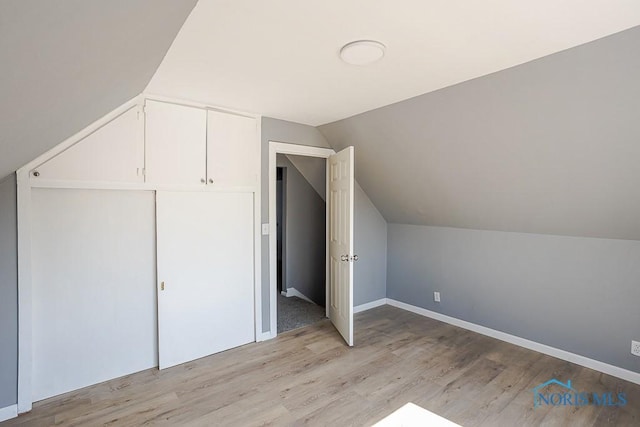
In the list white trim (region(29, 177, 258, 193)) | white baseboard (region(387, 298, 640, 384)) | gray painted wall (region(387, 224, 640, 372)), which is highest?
white trim (region(29, 177, 258, 193))

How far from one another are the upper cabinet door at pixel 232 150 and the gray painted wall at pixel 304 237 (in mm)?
1575

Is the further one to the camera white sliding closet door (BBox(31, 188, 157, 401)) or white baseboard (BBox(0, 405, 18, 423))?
white sliding closet door (BBox(31, 188, 157, 401))

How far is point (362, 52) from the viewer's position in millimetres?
1917

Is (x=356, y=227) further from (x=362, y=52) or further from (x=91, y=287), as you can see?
(x=91, y=287)

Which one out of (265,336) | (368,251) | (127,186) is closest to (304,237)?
(368,251)

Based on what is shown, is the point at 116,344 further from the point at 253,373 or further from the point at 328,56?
the point at 328,56

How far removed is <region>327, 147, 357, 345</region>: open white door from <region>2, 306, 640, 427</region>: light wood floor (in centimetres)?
35

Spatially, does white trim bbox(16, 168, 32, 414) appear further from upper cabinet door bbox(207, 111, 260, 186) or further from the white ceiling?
upper cabinet door bbox(207, 111, 260, 186)

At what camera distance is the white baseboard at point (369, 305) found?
14.1ft

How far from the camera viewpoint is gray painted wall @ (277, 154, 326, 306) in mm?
4742

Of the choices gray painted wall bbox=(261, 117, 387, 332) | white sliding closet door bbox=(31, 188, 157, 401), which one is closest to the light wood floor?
white sliding closet door bbox=(31, 188, 157, 401)

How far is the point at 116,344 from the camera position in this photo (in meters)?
2.68

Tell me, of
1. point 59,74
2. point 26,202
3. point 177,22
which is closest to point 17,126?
point 59,74

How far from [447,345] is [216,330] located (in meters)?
2.30
